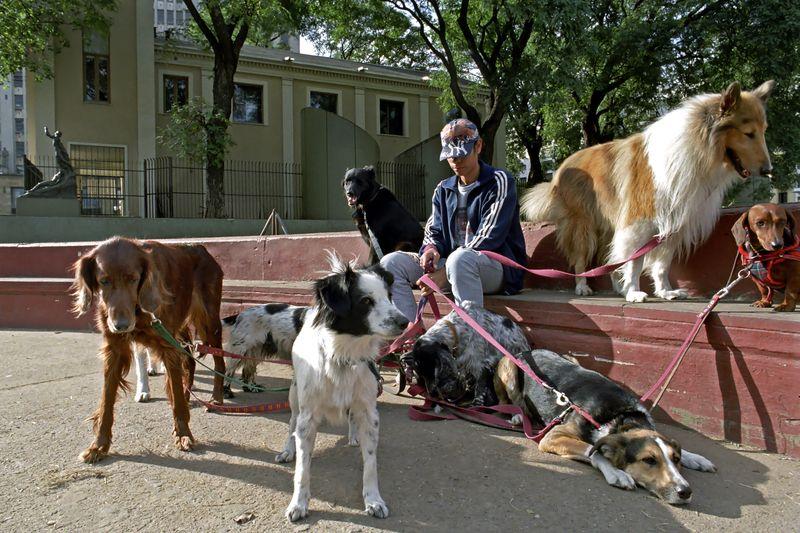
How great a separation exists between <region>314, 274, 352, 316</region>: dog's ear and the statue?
49.3 feet

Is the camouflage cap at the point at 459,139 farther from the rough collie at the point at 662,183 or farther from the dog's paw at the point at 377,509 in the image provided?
the dog's paw at the point at 377,509

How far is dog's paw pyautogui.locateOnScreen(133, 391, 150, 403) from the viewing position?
4.47 meters

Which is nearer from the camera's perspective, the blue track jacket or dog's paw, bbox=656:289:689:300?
dog's paw, bbox=656:289:689:300

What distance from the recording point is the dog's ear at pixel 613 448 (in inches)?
115

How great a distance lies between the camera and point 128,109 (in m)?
21.0

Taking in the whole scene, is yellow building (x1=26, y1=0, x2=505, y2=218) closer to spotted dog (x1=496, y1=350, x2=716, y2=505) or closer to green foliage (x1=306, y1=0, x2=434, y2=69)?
green foliage (x1=306, y1=0, x2=434, y2=69)

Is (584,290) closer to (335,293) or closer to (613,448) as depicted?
(613,448)

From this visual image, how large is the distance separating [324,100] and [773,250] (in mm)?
23459

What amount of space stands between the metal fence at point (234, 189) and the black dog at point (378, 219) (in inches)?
560

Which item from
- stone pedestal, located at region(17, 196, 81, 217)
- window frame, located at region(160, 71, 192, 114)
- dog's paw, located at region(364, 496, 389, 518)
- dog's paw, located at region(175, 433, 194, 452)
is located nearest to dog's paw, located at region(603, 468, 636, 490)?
dog's paw, located at region(364, 496, 389, 518)

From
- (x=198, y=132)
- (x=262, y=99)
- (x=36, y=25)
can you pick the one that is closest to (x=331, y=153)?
(x=198, y=132)

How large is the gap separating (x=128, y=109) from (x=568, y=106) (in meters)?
17.0

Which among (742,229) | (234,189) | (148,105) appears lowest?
(742,229)

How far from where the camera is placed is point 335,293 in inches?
107
